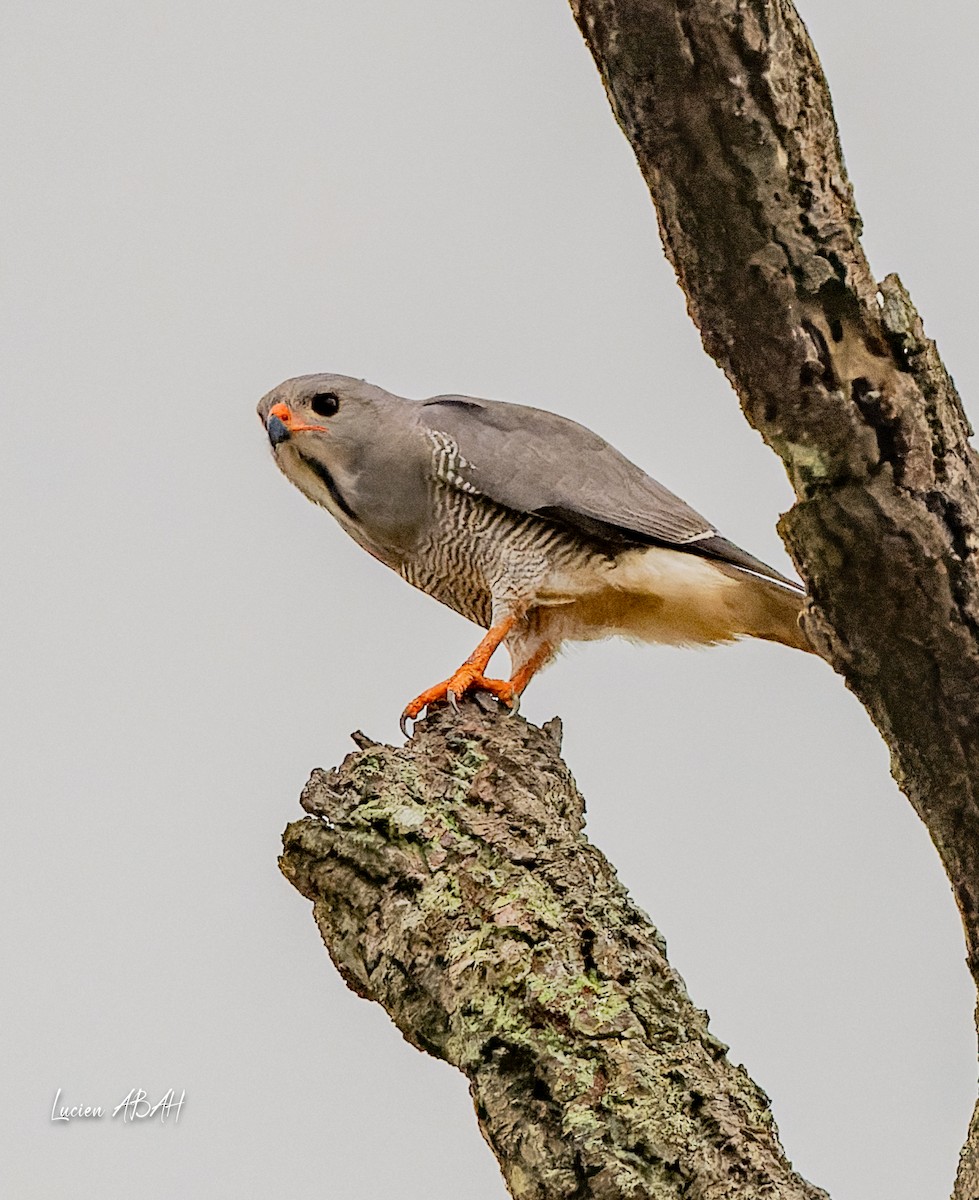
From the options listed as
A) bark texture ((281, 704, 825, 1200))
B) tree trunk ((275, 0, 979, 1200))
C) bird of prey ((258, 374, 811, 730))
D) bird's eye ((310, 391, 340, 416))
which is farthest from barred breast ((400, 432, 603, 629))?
tree trunk ((275, 0, 979, 1200))

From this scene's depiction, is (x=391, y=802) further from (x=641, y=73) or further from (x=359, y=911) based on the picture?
(x=641, y=73)

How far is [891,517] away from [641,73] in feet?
3.52

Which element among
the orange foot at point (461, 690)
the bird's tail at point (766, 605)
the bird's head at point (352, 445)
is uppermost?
the bird's head at point (352, 445)

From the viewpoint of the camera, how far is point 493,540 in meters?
5.21

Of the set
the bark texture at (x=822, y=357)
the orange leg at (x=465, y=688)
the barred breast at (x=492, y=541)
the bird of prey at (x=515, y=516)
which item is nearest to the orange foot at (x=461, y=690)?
the orange leg at (x=465, y=688)

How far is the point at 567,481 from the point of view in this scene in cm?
522

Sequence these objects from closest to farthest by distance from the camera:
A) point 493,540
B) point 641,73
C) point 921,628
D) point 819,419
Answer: point 641,73
point 819,419
point 921,628
point 493,540

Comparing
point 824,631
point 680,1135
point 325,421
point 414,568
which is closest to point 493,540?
point 414,568

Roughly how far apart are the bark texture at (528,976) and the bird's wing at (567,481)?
1.46 m

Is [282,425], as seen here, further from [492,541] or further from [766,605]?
[766,605]

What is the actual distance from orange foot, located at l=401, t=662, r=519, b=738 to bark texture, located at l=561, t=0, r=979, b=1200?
1.55 meters

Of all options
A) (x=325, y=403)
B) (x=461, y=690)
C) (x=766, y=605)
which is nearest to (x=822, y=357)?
(x=461, y=690)

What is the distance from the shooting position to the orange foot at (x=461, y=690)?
461cm

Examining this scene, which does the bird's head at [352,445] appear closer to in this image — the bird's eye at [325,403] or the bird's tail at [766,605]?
the bird's eye at [325,403]
